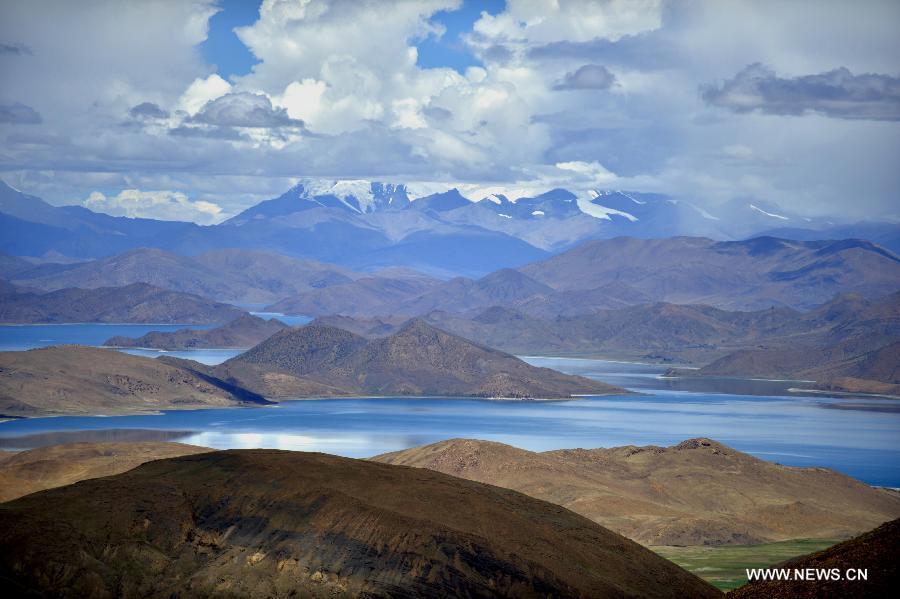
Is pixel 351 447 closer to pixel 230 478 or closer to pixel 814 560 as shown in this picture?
pixel 230 478

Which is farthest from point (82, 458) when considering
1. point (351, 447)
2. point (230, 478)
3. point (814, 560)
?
point (814, 560)

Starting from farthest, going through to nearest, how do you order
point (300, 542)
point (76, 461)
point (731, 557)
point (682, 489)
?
1. point (682, 489)
2. point (76, 461)
3. point (731, 557)
4. point (300, 542)

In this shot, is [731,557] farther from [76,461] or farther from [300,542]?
[76,461]

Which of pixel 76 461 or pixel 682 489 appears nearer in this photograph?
pixel 76 461

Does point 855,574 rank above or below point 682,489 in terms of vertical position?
above

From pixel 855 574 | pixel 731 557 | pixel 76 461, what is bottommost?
pixel 731 557

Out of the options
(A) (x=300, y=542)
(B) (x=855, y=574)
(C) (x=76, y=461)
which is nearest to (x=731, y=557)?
(A) (x=300, y=542)

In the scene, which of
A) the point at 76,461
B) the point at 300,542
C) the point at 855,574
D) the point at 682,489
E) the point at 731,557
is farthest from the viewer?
the point at 682,489

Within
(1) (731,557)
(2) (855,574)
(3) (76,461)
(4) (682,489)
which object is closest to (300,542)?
(2) (855,574)

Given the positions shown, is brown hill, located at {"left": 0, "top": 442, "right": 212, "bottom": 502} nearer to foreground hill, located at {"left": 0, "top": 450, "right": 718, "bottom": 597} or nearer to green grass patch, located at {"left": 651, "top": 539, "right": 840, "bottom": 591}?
foreground hill, located at {"left": 0, "top": 450, "right": 718, "bottom": 597}
